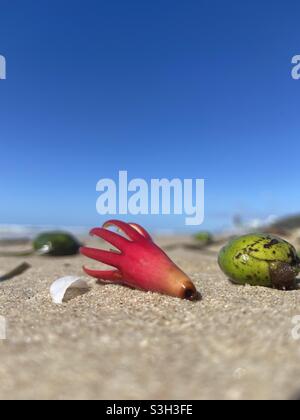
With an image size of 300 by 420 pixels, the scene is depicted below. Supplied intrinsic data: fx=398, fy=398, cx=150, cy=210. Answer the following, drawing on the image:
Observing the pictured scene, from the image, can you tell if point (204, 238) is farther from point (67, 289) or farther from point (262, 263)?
point (67, 289)

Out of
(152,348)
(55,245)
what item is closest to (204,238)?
(55,245)

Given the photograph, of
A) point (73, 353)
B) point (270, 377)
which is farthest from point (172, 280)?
point (270, 377)

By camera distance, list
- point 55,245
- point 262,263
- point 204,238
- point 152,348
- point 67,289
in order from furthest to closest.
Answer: point 204,238 < point 55,245 < point 262,263 < point 67,289 < point 152,348

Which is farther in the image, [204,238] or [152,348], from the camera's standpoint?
[204,238]

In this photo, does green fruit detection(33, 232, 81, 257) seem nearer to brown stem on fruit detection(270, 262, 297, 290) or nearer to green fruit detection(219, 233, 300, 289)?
green fruit detection(219, 233, 300, 289)

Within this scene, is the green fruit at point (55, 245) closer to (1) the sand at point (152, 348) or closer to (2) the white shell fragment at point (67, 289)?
Result: (2) the white shell fragment at point (67, 289)

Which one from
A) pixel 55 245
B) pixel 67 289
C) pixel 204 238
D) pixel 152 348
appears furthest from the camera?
pixel 204 238

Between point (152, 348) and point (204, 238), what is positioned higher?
point (152, 348)
